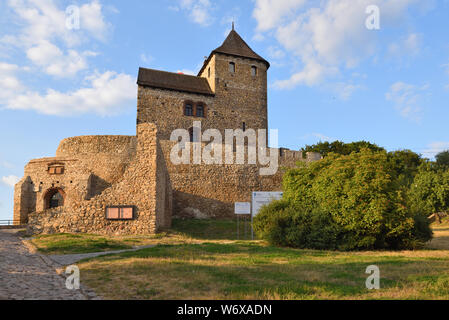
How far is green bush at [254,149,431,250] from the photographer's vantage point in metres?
12.8

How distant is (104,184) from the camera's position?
2416cm

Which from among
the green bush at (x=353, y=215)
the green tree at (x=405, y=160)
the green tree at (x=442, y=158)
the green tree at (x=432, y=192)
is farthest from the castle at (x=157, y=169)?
the green tree at (x=442, y=158)

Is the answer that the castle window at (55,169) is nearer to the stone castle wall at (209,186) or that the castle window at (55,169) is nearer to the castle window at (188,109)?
the stone castle wall at (209,186)

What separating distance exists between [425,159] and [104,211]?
41.3m

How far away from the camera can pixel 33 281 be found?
647cm

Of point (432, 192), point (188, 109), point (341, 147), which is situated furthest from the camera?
point (341, 147)

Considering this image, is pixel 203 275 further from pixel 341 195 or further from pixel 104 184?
pixel 104 184

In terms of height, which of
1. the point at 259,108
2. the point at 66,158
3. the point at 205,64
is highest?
the point at 205,64

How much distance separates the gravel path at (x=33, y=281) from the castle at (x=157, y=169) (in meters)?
6.11

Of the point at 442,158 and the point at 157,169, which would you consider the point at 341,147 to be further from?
the point at 157,169

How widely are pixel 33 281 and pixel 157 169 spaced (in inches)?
390

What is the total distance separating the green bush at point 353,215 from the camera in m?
12.8

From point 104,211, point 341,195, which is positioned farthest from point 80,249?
point 341,195

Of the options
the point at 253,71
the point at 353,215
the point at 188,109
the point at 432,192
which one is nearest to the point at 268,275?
the point at 353,215
